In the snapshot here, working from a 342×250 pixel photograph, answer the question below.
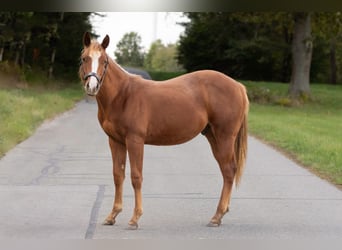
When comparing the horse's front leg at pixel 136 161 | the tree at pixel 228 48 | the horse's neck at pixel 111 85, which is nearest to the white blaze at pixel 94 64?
the horse's neck at pixel 111 85

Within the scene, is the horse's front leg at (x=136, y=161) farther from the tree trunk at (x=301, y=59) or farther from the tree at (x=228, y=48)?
the tree trunk at (x=301, y=59)

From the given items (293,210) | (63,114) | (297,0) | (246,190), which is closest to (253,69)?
(63,114)

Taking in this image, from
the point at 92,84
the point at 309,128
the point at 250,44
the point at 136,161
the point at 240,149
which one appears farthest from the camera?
the point at 250,44

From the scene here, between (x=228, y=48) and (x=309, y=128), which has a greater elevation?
(x=228, y=48)

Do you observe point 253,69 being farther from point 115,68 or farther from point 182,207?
point 115,68

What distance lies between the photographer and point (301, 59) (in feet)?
58.1

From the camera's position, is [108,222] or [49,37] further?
[49,37]

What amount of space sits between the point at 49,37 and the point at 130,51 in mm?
2233

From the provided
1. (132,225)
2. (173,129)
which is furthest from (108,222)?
(173,129)

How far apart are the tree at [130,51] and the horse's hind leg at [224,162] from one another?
33.3 inches

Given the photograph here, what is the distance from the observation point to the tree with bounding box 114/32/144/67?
3.90 m

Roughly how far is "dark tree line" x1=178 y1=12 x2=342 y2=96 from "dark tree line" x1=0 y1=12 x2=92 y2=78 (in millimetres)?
1028

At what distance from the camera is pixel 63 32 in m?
5.71

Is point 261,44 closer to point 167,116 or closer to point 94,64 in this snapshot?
point 167,116
